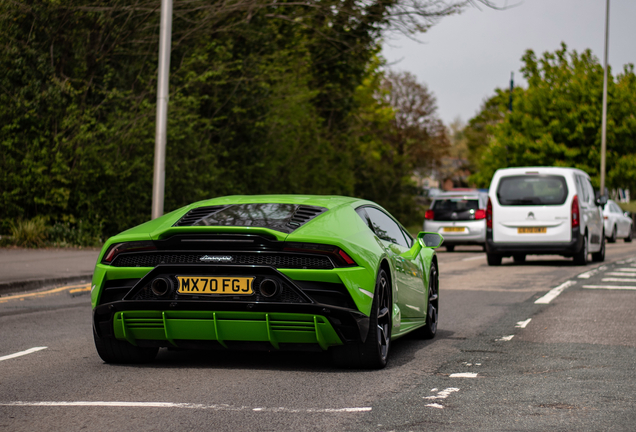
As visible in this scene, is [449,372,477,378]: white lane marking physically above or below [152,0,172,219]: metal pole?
below

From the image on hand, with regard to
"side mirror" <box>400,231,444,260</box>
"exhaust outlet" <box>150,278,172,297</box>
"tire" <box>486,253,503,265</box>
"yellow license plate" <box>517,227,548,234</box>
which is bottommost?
"tire" <box>486,253,503,265</box>

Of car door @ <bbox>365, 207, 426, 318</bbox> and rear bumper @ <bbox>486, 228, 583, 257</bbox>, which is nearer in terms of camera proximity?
car door @ <bbox>365, 207, 426, 318</bbox>

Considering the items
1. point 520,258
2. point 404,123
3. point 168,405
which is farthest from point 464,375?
point 404,123

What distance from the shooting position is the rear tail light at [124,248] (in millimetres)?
6027

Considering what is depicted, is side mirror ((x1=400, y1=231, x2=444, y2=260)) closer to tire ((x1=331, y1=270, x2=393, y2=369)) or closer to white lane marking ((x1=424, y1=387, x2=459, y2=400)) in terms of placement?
tire ((x1=331, y1=270, x2=393, y2=369))

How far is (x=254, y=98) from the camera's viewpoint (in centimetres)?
2569

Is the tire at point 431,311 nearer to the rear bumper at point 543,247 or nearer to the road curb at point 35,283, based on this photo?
the road curb at point 35,283

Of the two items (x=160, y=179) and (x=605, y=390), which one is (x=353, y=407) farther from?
(x=160, y=179)

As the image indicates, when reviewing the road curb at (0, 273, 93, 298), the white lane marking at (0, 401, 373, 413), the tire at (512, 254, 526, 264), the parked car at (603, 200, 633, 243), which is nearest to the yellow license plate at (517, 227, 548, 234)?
the tire at (512, 254, 526, 264)

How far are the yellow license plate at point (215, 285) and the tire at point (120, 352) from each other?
2.86 feet

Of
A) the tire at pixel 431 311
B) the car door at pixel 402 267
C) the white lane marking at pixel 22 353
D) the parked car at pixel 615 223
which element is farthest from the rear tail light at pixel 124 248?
the parked car at pixel 615 223

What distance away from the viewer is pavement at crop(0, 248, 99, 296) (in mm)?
12312

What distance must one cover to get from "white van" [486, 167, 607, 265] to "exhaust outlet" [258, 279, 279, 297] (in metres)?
13.0

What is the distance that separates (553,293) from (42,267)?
26.8 feet
